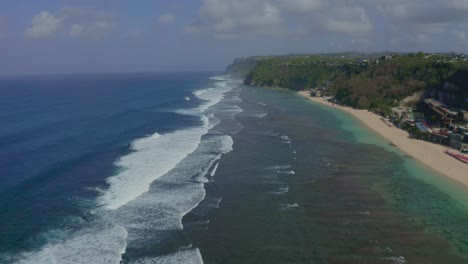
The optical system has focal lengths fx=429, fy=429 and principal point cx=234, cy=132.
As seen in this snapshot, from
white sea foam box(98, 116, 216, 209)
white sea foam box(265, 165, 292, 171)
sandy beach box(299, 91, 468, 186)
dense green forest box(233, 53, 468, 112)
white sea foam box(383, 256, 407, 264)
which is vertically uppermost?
dense green forest box(233, 53, 468, 112)

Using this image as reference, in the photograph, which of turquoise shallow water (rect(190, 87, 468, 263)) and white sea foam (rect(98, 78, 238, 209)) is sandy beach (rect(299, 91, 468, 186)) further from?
white sea foam (rect(98, 78, 238, 209))

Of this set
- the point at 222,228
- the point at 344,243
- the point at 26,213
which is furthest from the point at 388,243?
the point at 26,213

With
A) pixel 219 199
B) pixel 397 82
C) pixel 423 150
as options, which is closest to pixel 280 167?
pixel 219 199

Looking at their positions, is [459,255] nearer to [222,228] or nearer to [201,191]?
[222,228]

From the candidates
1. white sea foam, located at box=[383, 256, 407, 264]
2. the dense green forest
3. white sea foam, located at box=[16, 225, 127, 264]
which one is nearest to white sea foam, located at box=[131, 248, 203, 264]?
white sea foam, located at box=[16, 225, 127, 264]

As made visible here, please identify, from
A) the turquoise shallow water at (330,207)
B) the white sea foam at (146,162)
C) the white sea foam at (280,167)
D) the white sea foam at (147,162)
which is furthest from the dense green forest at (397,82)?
the white sea foam at (146,162)

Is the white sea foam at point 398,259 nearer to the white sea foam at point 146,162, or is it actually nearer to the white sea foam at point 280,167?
the white sea foam at point 280,167
